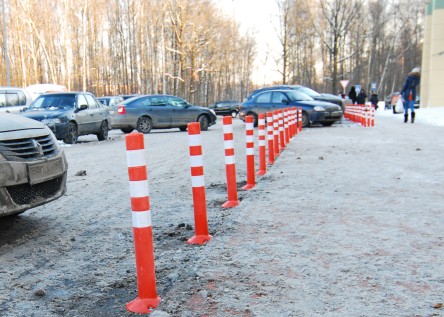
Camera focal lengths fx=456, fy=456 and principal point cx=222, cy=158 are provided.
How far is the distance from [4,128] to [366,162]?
20.6ft

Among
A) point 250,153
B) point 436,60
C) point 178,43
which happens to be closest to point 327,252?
point 250,153

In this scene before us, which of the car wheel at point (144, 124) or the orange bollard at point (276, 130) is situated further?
the car wheel at point (144, 124)

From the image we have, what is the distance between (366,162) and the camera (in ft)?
27.4

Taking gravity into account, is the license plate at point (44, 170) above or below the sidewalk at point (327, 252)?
above

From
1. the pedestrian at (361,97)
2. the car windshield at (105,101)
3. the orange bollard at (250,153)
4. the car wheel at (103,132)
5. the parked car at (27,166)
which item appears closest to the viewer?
the parked car at (27,166)

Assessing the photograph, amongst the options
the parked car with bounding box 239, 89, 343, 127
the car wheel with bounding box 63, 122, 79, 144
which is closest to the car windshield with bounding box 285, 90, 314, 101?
the parked car with bounding box 239, 89, 343, 127

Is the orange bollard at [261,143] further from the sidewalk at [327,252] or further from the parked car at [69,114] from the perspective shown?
the parked car at [69,114]

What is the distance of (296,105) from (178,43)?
2038 cm

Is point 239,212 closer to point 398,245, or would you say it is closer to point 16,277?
point 398,245

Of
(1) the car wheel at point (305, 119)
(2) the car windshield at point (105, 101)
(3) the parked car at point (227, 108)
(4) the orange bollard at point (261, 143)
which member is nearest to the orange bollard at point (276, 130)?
(4) the orange bollard at point (261, 143)

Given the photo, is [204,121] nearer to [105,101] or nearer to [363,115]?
[363,115]

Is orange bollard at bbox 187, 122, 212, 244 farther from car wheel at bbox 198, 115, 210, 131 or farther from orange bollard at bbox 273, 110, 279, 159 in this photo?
car wheel at bbox 198, 115, 210, 131

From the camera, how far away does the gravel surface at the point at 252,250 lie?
2.83 m

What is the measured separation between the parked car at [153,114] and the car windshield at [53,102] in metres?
3.48
